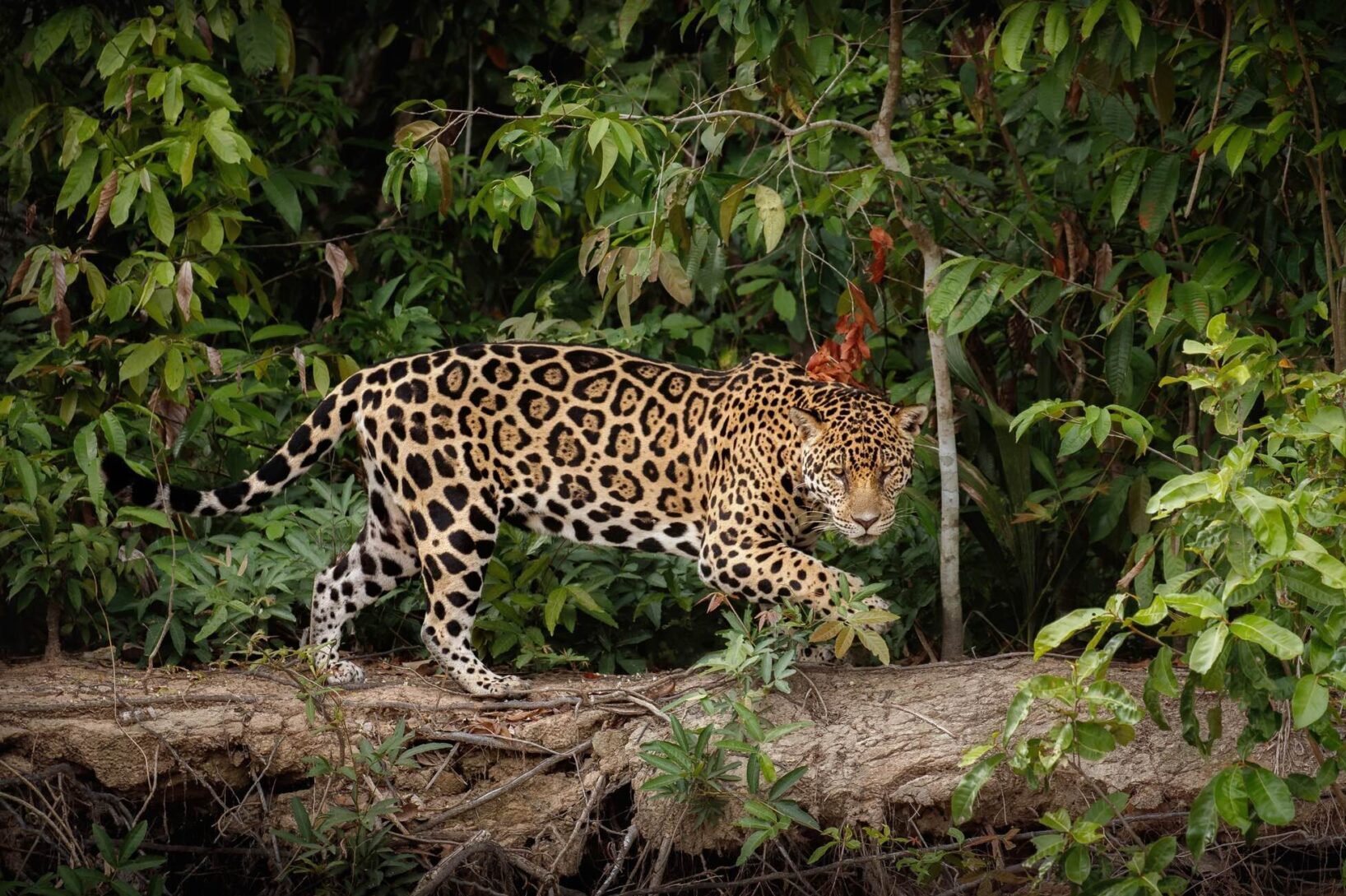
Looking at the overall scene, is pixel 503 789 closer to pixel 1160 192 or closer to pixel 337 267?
pixel 337 267

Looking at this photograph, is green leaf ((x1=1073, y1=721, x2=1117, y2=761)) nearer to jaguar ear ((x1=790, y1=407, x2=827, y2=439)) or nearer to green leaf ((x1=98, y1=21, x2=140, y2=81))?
jaguar ear ((x1=790, y1=407, x2=827, y2=439))

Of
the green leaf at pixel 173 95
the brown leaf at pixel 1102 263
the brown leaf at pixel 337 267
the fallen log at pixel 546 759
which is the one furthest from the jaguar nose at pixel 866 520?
the green leaf at pixel 173 95

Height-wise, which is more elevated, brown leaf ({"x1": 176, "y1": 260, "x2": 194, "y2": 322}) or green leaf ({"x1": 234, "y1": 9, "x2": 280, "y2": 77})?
green leaf ({"x1": 234, "y1": 9, "x2": 280, "y2": 77})

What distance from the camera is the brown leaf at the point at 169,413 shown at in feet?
21.8

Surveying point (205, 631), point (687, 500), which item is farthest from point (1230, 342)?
point (205, 631)

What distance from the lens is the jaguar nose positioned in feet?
19.4

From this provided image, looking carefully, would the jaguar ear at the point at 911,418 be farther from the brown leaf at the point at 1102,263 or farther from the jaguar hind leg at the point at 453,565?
the jaguar hind leg at the point at 453,565

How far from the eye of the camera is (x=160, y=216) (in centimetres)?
627

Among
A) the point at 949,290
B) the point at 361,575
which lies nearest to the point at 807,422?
the point at 949,290

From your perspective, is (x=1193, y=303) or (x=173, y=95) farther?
(x=173, y=95)

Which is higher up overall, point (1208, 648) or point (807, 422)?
point (807, 422)

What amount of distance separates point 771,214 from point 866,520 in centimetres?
124

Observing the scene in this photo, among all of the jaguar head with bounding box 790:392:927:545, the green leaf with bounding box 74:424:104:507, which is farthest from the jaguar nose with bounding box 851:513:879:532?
the green leaf with bounding box 74:424:104:507

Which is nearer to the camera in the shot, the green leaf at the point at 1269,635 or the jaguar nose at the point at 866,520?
the green leaf at the point at 1269,635
